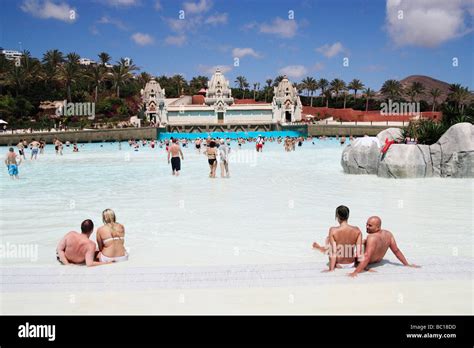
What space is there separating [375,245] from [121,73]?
7491 cm

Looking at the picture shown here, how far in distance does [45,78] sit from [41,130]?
21508 mm

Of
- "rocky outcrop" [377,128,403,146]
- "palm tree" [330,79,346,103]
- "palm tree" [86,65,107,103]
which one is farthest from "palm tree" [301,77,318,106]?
"rocky outcrop" [377,128,403,146]

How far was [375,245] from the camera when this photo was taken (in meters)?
5.29

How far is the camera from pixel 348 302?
14.3ft

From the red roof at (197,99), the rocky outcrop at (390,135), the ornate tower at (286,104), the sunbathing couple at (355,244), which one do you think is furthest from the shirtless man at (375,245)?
the red roof at (197,99)

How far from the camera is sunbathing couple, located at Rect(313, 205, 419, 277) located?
533 centimetres

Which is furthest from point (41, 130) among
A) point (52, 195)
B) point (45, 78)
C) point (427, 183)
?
point (427, 183)

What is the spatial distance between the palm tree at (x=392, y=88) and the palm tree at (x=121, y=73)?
42.1 m

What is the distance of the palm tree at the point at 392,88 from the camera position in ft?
256

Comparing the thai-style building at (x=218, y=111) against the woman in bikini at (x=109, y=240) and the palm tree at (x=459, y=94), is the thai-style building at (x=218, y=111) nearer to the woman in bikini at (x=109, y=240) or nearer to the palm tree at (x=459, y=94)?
the palm tree at (x=459, y=94)

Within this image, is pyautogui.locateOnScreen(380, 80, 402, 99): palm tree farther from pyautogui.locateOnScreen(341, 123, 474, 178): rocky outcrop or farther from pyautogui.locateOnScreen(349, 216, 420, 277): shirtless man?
pyautogui.locateOnScreen(349, 216, 420, 277): shirtless man

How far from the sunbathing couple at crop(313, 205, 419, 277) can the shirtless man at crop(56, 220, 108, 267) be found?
2.80m

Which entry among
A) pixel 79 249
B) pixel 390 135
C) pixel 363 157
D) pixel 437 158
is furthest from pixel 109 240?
pixel 390 135
